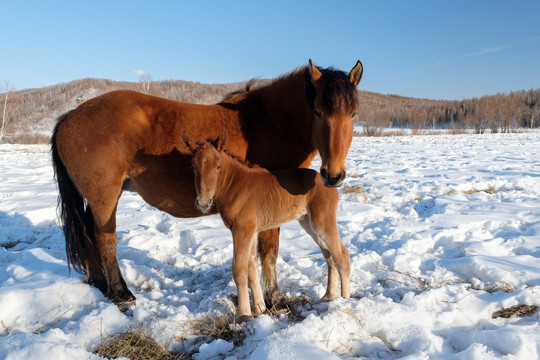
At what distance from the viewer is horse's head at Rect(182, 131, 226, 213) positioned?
9.50 feet

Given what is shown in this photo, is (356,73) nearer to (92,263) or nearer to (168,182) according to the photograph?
(168,182)

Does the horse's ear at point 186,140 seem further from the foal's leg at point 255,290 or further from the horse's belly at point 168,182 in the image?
the foal's leg at point 255,290

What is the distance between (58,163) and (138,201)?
4731 mm

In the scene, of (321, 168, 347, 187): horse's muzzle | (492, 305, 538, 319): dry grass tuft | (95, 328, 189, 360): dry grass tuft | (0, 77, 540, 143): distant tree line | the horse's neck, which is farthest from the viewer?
(0, 77, 540, 143): distant tree line

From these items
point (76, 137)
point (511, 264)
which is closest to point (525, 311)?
point (511, 264)

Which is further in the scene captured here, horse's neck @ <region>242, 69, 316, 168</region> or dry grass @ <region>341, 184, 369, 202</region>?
dry grass @ <region>341, 184, 369, 202</region>

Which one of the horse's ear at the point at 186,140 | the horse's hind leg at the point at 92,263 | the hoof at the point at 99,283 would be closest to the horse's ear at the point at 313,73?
the horse's ear at the point at 186,140

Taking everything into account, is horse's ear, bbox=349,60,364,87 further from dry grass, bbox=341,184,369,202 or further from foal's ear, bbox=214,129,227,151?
dry grass, bbox=341,184,369,202

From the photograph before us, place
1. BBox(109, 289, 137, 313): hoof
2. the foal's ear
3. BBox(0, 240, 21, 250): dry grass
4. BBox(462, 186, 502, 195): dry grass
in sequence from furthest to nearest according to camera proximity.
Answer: BBox(462, 186, 502, 195): dry grass → BBox(0, 240, 21, 250): dry grass → BBox(109, 289, 137, 313): hoof → the foal's ear

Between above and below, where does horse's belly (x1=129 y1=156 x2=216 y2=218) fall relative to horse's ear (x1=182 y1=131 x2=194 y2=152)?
below

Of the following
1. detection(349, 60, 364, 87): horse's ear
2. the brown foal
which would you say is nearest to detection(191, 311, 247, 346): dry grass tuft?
the brown foal

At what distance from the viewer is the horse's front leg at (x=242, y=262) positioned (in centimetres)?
309

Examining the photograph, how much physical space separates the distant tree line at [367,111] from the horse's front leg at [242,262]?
2977 cm

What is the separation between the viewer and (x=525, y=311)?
2.89 metres
